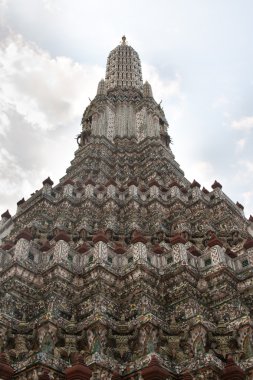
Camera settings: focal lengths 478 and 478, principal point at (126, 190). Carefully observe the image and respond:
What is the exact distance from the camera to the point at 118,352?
56.7ft

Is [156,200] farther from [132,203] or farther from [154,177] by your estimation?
[154,177]

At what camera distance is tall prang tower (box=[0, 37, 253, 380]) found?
15.8m

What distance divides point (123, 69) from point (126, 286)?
42.0 meters

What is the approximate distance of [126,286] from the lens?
20875 millimetres

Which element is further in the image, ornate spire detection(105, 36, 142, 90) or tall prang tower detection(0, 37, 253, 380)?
ornate spire detection(105, 36, 142, 90)

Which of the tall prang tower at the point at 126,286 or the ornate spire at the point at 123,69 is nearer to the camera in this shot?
the tall prang tower at the point at 126,286

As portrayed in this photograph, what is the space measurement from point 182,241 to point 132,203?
878 centimetres

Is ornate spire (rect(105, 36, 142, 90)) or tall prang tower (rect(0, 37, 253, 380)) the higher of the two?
ornate spire (rect(105, 36, 142, 90))

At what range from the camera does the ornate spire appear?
5562cm

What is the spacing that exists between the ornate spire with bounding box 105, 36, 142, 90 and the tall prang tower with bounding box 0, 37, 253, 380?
2446cm

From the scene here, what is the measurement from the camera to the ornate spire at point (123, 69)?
55625 millimetres

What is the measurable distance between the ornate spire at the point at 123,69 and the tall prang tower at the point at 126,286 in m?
24.5

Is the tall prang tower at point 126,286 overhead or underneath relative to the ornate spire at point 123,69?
underneath

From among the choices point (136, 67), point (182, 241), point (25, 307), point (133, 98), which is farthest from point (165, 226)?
point (136, 67)
